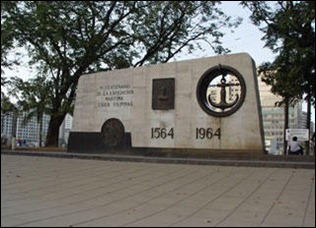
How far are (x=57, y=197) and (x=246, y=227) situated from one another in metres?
3.48

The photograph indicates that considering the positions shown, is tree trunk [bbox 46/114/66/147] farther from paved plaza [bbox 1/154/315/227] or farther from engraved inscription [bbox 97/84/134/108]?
paved plaza [bbox 1/154/315/227]

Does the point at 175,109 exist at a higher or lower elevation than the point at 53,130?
higher

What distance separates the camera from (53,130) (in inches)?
1121

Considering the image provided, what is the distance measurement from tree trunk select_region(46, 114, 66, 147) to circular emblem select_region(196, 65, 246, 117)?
42.7 ft

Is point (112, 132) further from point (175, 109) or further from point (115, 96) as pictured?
point (175, 109)

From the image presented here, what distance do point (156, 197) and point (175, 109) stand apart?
9.15m

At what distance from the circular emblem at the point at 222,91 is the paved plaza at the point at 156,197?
15.2ft

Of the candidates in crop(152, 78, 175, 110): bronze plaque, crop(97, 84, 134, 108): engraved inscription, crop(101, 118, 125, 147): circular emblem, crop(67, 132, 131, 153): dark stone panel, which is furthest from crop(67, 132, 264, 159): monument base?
crop(152, 78, 175, 110): bronze plaque

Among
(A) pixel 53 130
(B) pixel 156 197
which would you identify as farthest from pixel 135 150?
(A) pixel 53 130

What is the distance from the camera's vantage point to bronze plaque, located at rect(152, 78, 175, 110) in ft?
55.9

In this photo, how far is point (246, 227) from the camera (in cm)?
577

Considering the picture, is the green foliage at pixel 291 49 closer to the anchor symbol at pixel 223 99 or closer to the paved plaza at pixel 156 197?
the anchor symbol at pixel 223 99

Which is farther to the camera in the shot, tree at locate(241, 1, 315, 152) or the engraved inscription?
tree at locate(241, 1, 315, 152)

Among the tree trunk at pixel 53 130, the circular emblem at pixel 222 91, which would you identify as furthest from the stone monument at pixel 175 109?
the tree trunk at pixel 53 130
